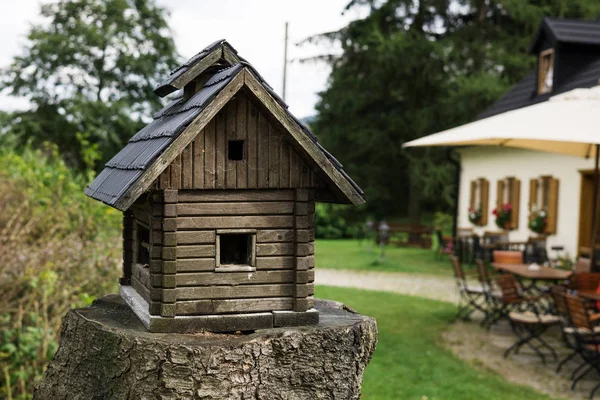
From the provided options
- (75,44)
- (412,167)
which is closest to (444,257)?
(412,167)

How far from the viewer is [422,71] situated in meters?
27.8

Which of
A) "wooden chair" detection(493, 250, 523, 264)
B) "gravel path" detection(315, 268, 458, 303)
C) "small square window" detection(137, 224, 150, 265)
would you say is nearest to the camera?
"small square window" detection(137, 224, 150, 265)

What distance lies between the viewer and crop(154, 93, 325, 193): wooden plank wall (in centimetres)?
315

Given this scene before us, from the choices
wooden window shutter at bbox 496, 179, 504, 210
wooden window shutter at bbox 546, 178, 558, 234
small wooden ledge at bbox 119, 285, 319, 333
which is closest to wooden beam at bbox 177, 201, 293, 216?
small wooden ledge at bbox 119, 285, 319, 333

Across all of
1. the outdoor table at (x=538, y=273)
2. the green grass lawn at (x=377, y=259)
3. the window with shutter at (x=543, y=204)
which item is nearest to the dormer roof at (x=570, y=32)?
the window with shutter at (x=543, y=204)

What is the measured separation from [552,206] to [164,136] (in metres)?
16.5

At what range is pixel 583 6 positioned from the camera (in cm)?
2688

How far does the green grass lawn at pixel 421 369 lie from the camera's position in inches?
292

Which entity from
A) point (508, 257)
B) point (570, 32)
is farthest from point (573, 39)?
point (508, 257)

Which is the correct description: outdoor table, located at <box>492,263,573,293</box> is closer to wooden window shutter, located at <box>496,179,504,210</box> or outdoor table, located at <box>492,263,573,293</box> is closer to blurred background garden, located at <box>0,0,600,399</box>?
blurred background garden, located at <box>0,0,600,399</box>

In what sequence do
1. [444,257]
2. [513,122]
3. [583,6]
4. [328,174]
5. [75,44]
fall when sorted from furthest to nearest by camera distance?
[75,44], [583,6], [444,257], [513,122], [328,174]

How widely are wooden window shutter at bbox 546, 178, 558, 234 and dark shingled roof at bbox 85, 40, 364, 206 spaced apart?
1586cm

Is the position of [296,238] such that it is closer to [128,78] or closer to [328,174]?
[328,174]

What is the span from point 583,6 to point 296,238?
87.3 ft
